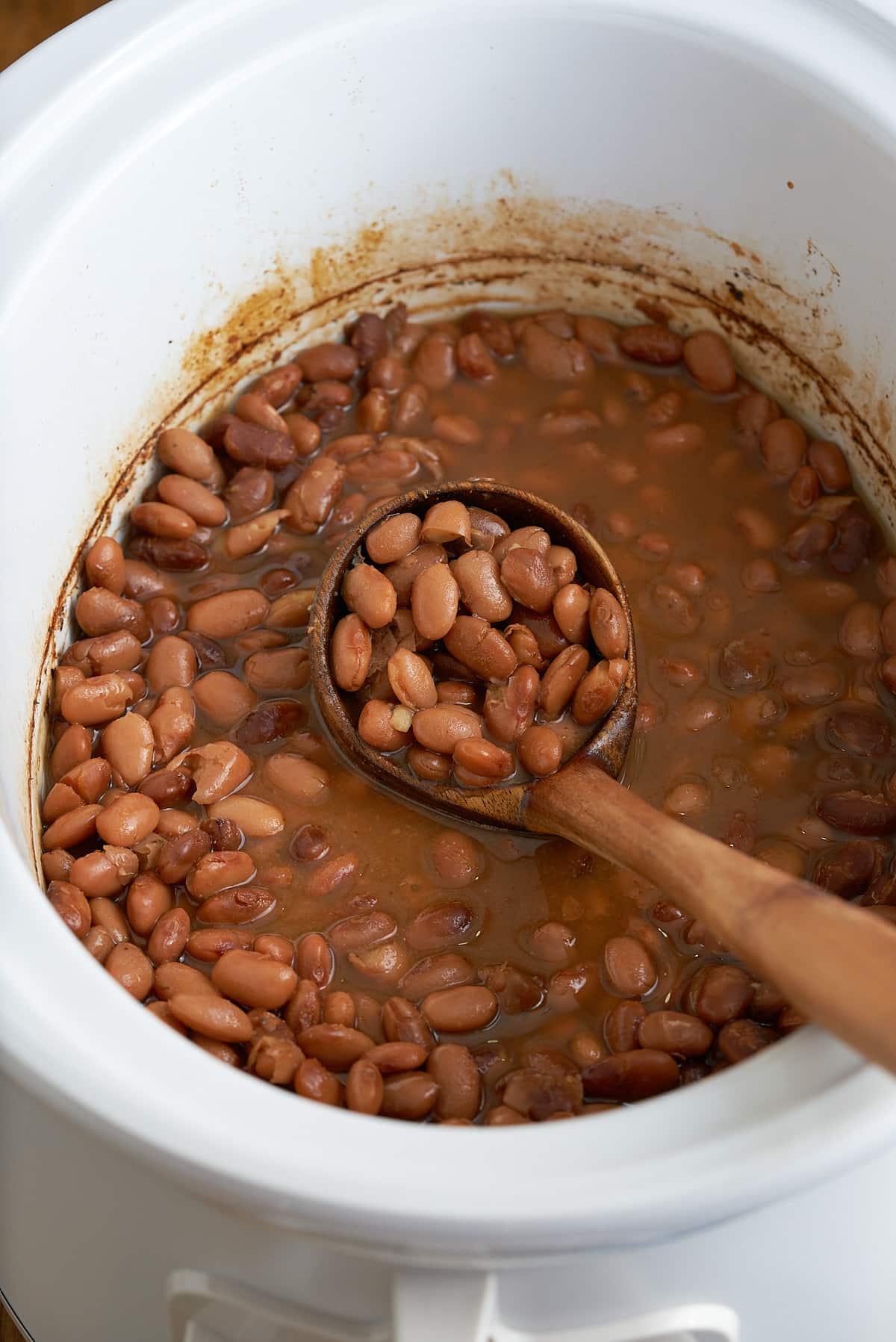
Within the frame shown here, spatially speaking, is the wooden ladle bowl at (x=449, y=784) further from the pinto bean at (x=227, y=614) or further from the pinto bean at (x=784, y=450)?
the pinto bean at (x=784, y=450)

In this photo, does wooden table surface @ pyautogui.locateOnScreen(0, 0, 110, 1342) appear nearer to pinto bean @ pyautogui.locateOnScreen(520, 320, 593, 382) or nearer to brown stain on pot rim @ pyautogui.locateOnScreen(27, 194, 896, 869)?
brown stain on pot rim @ pyautogui.locateOnScreen(27, 194, 896, 869)

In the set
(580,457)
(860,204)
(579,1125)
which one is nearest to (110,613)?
(580,457)

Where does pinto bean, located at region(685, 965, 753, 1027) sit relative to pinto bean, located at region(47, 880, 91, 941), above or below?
above

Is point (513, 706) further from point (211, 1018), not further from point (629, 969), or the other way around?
point (211, 1018)

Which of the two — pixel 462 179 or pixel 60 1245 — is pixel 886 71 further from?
pixel 60 1245

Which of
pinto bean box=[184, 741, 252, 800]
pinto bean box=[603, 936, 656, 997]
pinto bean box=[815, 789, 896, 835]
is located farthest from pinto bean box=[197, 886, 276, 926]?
pinto bean box=[815, 789, 896, 835]

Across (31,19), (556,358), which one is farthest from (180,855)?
(31,19)

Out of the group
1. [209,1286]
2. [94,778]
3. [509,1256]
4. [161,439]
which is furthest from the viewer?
[161,439]
